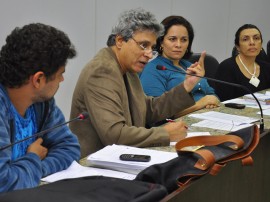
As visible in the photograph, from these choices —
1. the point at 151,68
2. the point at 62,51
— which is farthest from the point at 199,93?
the point at 62,51

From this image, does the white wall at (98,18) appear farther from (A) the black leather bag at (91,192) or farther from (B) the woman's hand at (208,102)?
(A) the black leather bag at (91,192)

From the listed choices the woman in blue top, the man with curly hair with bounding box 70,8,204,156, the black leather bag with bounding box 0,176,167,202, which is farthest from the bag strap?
the woman in blue top

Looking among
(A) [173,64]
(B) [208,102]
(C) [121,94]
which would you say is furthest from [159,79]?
(C) [121,94]

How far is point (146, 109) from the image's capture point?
240 centimetres

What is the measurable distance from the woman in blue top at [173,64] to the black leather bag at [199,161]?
123 centimetres

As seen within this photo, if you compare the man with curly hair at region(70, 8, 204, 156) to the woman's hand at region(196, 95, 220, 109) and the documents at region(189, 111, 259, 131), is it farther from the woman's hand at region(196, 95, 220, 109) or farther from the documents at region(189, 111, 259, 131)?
the woman's hand at region(196, 95, 220, 109)

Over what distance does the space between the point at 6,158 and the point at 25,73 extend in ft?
0.91

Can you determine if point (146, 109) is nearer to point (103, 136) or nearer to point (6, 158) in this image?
point (103, 136)

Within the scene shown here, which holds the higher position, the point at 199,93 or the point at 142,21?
the point at 142,21

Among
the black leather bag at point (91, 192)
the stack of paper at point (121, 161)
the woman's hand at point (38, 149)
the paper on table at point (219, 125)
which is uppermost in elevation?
the black leather bag at point (91, 192)

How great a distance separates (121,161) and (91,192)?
0.57 meters

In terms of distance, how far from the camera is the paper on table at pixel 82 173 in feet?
4.89

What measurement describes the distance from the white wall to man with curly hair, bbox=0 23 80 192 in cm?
190

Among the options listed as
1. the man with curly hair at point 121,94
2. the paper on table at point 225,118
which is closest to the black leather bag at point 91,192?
the man with curly hair at point 121,94
